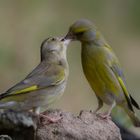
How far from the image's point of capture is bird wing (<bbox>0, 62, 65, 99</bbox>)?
979 centimetres

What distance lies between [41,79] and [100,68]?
112 cm

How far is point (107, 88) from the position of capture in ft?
35.8

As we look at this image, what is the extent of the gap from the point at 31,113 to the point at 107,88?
146cm

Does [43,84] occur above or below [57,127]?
above

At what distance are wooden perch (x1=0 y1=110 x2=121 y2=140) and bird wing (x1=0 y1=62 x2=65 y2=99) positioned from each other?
1.04 feet

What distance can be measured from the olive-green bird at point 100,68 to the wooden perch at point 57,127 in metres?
1.10

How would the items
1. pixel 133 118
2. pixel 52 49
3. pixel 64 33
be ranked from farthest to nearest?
pixel 64 33, pixel 133 118, pixel 52 49

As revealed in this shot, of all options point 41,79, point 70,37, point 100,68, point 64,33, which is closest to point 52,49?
point 70,37

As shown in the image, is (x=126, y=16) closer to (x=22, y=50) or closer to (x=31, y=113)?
(x=22, y=50)

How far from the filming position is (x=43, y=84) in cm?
1005

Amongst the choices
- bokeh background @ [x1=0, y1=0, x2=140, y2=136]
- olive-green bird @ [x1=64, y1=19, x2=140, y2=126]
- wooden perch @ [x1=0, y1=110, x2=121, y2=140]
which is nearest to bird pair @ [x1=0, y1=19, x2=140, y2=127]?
olive-green bird @ [x1=64, y1=19, x2=140, y2=126]

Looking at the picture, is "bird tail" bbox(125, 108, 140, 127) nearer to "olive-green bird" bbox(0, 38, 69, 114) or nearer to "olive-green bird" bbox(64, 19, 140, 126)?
"olive-green bird" bbox(64, 19, 140, 126)

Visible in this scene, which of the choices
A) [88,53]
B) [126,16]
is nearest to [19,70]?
[126,16]

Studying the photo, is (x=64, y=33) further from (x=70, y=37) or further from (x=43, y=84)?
(x=43, y=84)
